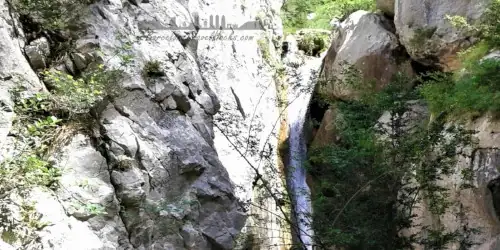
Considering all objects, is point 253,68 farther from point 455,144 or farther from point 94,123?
point 455,144

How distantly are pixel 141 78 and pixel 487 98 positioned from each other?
4.52 meters

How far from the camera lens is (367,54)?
30.4ft

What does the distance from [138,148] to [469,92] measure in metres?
4.23

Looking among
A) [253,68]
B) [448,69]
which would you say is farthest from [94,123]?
[448,69]

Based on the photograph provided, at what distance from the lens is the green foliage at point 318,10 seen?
37.2 ft

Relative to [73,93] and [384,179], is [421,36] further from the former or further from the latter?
[73,93]

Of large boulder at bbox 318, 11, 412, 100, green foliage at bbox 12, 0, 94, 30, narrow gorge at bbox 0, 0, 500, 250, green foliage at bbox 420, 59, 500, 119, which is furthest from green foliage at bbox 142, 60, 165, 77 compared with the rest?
green foliage at bbox 420, 59, 500, 119

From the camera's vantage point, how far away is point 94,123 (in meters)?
5.42

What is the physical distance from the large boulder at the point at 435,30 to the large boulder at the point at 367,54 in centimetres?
61

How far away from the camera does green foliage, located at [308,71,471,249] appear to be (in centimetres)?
438

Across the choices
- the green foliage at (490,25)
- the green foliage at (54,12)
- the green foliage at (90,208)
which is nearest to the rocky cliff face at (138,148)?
the green foliage at (90,208)

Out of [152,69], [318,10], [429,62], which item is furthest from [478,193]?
[318,10]

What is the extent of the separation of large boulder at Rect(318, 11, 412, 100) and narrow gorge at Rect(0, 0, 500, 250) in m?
0.72

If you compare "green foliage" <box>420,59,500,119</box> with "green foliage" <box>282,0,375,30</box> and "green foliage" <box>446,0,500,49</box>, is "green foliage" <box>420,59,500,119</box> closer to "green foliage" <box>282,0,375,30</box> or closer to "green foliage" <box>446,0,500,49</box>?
"green foliage" <box>446,0,500,49</box>
